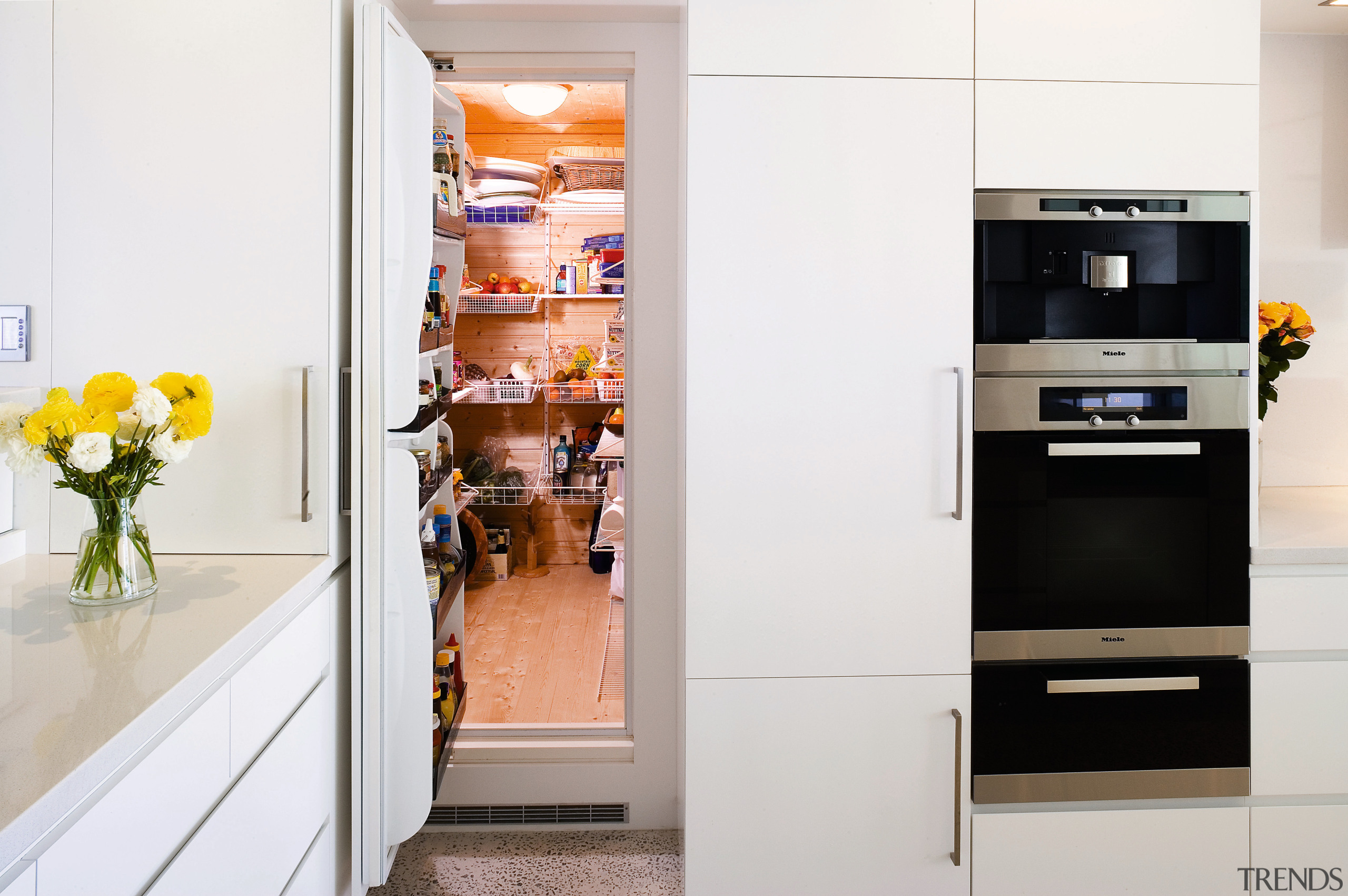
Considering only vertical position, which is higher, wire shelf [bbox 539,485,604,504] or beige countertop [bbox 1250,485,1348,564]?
beige countertop [bbox 1250,485,1348,564]

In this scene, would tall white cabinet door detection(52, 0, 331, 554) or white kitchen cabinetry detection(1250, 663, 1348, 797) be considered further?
white kitchen cabinetry detection(1250, 663, 1348, 797)

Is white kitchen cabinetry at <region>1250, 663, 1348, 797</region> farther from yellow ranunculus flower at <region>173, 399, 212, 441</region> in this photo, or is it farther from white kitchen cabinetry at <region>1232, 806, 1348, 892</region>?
yellow ranunculus flower at <region>173, 399, 212, 441</region>

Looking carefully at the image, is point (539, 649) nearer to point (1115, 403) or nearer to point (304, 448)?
point (304, 448)

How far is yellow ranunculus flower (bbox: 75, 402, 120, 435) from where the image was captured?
4.25 ft

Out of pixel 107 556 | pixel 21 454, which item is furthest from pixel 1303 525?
pixel 21 454

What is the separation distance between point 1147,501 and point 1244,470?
21 cm

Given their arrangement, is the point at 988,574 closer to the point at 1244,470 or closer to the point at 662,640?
the point at 1244,470

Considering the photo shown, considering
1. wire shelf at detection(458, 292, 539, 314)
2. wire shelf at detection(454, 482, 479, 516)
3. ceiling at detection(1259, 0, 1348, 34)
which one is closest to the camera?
ceiling at detection(1259, 0, 1348, 34)

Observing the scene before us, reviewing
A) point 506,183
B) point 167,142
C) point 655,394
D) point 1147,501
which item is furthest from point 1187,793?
point 506,183

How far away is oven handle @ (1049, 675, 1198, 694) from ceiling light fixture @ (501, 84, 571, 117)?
94.9 inches

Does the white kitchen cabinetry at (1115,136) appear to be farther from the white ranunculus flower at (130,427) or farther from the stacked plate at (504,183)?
the stacked plate at (504,183)

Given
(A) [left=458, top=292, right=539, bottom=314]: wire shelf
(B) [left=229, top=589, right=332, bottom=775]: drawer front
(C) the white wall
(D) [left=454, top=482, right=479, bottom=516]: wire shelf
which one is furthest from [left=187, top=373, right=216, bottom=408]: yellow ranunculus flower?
(C) the white wall

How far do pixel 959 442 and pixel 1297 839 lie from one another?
115 cm

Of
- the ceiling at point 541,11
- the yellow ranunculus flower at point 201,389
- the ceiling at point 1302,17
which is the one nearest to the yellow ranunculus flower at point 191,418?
the yellow ranunculus flower at point 201,389
